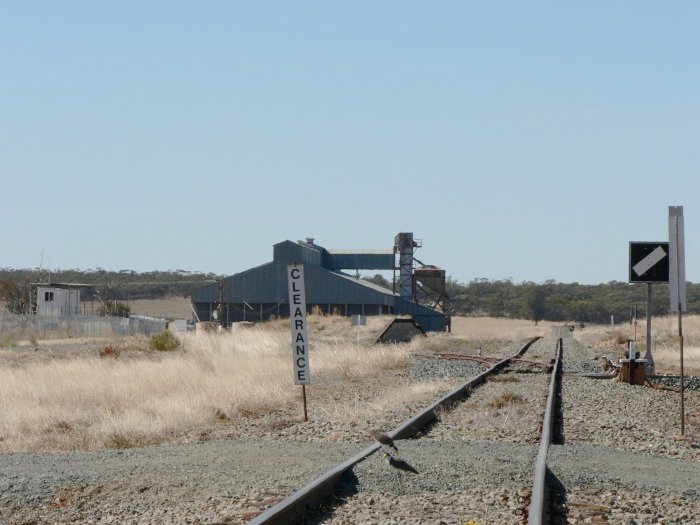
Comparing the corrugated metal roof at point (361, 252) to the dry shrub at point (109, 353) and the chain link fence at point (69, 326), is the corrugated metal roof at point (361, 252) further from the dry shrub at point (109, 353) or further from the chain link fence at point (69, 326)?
the dry shrub at point (109, 353)

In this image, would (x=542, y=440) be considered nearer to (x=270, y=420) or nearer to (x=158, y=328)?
(x=270, y=420)

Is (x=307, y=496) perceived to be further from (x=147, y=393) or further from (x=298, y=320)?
(x=147, y=393)

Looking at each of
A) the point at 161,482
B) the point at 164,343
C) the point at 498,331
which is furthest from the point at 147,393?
the point at 498,331

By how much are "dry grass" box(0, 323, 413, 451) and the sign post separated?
1674 millimetres

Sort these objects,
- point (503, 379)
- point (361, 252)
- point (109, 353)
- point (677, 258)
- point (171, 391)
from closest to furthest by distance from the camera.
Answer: point (677, 258)
point (171, 391)
point (503, 379)
point (109, 353)
point (361, 252)

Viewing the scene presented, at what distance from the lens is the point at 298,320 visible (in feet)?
55.2

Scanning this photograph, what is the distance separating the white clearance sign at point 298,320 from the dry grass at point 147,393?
5.49 ft

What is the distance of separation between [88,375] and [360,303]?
1919 inches

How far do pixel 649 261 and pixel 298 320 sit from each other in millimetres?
6927

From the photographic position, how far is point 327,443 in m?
12.9

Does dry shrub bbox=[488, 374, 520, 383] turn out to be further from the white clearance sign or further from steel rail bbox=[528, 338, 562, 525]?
steel rail bbox=[528, 338, 562, 525]

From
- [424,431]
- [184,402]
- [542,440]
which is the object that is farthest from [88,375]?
[542,440]

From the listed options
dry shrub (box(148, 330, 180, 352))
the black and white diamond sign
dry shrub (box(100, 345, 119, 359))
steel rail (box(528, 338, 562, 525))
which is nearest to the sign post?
steel rail (box(528, 338, 562, 525))

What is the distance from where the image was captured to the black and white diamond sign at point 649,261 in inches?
775
